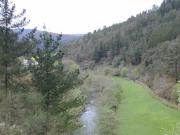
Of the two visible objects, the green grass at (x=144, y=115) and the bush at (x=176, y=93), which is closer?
the bush at (x=176, y=93)

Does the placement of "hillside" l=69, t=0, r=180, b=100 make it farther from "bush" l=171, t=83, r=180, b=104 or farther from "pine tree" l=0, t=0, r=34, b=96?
"pine tree" l=0, t=0, r=34, b=96

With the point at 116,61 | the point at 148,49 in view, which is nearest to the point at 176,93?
the point at 148,49

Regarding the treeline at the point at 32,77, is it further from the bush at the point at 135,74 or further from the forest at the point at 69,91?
the bush at the point at 135,74

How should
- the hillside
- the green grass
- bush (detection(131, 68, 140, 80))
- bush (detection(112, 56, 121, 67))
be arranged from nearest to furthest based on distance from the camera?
the green grass, the hillside, bush (detection(131, 68, 140, 80)), bush (detection(112, 56, 121, 67))

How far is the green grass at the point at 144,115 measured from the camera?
133ft

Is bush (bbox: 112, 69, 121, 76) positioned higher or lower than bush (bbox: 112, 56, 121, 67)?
A: lower

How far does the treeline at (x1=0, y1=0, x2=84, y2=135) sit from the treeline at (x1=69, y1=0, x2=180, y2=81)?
3382 centimetres

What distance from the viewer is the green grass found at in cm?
4044

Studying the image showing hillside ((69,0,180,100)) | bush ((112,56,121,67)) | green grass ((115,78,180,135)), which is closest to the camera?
green grass ((115,78,180,135))

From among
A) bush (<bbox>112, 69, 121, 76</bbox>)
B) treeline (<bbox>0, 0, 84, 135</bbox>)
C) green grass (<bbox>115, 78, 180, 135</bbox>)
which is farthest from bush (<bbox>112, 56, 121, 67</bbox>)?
treeline (<bbox>0, 0, 84, 135</bbox>)

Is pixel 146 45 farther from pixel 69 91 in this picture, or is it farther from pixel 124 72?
pixel 69 91

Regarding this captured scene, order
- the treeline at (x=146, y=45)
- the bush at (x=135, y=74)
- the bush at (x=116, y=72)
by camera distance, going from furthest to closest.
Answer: the bush at (x=116, y=72), the bush at (x=135, y=74), the treeline at (x=146, y=45)

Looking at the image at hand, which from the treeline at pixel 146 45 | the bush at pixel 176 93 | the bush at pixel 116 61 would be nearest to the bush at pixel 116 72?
the treeline at pixel 146 45

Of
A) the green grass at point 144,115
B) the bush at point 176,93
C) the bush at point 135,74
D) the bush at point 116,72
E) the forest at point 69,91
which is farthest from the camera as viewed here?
the bush at point 116,72
